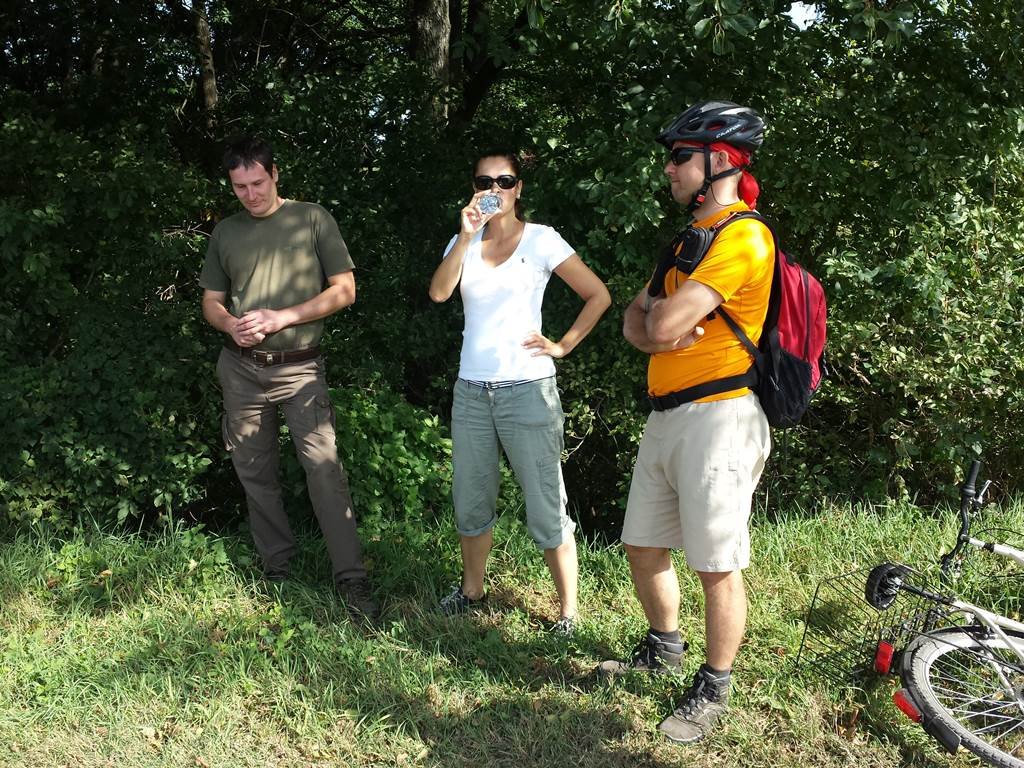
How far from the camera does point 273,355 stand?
13.8ft

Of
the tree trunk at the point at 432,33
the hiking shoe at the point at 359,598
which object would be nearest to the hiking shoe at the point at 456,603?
the hiking shoe at the point at 359,598

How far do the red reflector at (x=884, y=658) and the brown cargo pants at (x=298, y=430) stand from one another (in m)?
2.23

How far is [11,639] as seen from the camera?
3982 millimetres

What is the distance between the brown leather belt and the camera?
13.8ft

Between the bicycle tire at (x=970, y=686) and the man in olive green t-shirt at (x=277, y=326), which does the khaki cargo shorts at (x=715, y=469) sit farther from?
the man in olive green t-shirt at (x=277, y=326)

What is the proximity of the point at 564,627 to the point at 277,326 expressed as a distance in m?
1.80

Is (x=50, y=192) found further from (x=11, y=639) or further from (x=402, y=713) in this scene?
(x=402, y=713)

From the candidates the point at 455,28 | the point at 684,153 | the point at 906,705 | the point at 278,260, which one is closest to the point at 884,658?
the point at 906,705

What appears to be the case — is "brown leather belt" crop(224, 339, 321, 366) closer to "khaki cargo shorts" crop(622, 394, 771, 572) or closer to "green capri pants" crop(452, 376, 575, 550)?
"green capri pants" crop(452, 376, 575, 550)

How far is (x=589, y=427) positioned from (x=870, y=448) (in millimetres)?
1715

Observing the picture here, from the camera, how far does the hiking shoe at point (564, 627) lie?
402 centimetres

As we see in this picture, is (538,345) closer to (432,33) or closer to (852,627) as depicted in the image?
(852,627)

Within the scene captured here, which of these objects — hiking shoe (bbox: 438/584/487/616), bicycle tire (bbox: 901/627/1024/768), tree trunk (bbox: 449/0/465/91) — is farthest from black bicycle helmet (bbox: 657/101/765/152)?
tree trunk (bbox: 449/0/465/91)

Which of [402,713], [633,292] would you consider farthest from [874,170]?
[402,713]
